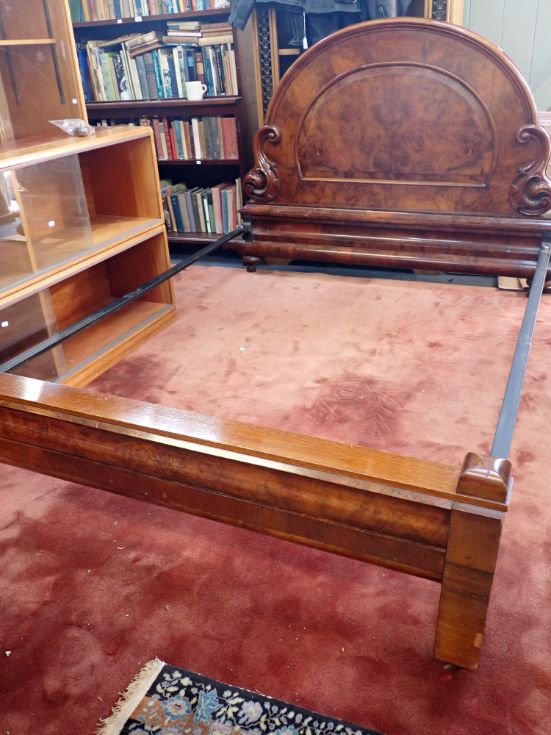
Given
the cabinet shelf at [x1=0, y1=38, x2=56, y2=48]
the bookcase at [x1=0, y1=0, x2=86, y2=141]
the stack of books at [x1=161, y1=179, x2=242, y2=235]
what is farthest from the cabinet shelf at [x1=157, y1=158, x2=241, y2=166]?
the cabinet shelf at [x1=0, y1=38, x2=56, y2=48]

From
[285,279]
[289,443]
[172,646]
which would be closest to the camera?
[289,443]

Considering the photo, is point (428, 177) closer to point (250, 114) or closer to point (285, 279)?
point (285, 279)

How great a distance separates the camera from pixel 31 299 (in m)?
2.34

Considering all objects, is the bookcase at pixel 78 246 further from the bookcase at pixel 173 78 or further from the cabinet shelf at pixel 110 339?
the bookcase at pixel 173 78

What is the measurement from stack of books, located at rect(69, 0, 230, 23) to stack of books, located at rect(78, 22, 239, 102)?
0.09 metres

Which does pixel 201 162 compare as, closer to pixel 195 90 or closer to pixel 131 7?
pixel 195 90

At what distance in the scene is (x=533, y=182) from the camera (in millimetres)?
2703

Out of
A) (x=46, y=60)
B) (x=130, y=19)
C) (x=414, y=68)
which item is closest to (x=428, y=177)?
(x=414, y=68)

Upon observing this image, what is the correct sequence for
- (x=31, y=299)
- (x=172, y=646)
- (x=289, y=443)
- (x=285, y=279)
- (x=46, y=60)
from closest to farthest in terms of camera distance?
(x=289, y=443)
(x=172, y=646)
(x=31, y=299)
(x=46, y=60)
(x=285, y=279)

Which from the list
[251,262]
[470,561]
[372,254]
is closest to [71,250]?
[251,262]

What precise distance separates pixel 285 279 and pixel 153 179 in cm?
96

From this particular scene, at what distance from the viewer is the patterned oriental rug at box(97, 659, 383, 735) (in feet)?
3.79

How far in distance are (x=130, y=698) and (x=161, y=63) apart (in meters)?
3.49

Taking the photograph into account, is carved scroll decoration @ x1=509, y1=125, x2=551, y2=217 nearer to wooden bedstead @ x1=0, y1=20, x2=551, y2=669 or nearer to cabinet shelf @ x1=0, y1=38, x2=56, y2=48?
wooden bedstead @ x1=0, y1=20, x2=551, y2=669
